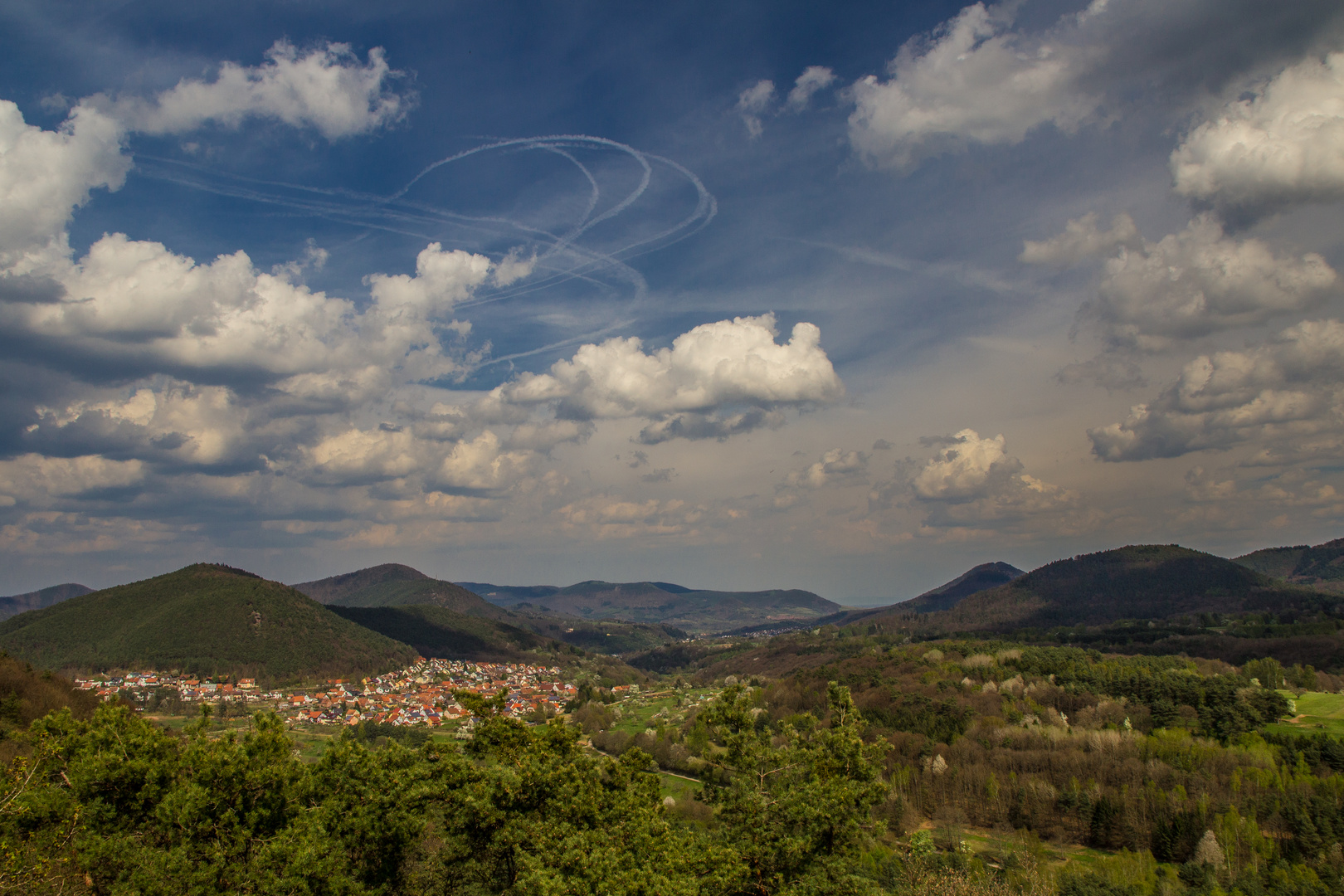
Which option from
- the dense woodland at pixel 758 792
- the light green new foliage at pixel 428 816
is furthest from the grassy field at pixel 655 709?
the light green new foliage at pixel 428 816

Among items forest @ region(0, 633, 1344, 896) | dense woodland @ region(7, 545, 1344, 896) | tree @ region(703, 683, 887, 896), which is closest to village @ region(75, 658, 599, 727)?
dense woodland @ region(7, 545, 1344, 896)

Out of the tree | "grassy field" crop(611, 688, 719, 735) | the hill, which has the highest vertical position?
the tree

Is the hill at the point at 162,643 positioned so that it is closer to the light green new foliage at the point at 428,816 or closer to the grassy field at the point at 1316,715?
the light green new foliage at the point at 428,816

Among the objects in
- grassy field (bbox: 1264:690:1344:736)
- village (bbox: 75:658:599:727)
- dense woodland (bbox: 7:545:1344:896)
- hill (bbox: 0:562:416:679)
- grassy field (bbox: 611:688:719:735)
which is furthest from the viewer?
hill (bbox: 0:562:416:679)

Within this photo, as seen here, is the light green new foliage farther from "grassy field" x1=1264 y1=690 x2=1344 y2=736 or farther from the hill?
the hill

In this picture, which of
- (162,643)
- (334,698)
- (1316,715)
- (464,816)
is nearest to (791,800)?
(464,816)

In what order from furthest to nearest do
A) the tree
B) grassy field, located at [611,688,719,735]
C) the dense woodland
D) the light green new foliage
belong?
1. grassy field, located at [611,688,719,735]
2. the tree
3. the dense woodland
4. the light green new foliage
